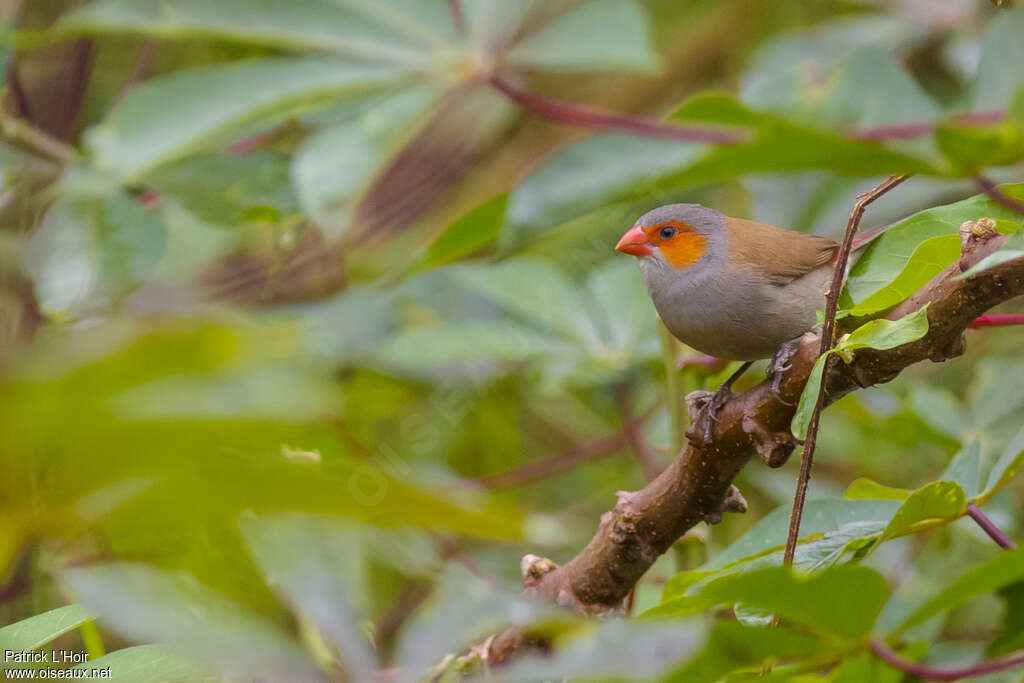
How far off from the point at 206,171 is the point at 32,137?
53cm

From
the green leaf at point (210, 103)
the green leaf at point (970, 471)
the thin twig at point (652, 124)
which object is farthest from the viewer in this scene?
the green leaf at point (210, 103)

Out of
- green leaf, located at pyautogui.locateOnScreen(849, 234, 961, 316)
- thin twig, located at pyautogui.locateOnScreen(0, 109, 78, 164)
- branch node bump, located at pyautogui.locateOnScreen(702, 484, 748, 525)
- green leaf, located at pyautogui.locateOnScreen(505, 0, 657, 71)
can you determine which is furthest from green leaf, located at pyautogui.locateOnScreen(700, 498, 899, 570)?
thin twig, located at pyautogui.locateOnScreen(0, 109, 78, 164)

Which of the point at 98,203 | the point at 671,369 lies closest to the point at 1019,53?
the point at 671,369

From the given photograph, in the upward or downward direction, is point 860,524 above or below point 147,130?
below

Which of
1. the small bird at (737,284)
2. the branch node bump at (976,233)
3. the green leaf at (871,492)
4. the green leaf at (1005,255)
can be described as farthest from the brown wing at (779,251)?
the green leaf at (1005,255)

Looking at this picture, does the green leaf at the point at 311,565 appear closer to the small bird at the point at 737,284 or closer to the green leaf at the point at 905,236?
the green leaf at the point at 905,236

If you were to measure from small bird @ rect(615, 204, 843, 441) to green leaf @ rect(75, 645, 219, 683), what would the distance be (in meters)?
1.03

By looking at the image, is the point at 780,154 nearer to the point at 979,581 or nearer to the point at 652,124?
the point at 979,581

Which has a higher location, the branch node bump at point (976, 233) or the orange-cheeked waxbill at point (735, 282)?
the orange-cheeked waxbill at point (735, 282)

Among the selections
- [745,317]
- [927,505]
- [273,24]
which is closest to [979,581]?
[927,505]

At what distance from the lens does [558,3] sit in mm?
5750

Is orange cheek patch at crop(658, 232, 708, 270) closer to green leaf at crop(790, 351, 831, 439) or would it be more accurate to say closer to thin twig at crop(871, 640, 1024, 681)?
green leaf at crop(790, 351, 831, 439)

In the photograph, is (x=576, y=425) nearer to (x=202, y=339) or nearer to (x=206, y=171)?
(x=206, y=171)

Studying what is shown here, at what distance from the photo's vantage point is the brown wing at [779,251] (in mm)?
2422
